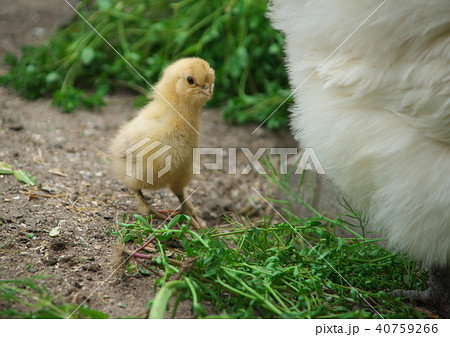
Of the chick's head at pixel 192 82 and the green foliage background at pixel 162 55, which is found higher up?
the chick's head at pixel 192 82

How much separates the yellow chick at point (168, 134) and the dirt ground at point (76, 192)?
0.21 meters

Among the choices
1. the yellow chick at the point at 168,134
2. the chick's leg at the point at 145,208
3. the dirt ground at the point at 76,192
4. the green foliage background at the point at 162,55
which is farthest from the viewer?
the green foliage background at the point at 162,55

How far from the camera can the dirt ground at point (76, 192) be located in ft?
4.99

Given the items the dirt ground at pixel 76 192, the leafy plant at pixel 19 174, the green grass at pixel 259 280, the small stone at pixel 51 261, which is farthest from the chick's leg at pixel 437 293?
the leafy plant at pixel 19 174

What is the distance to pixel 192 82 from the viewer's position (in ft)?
6.22

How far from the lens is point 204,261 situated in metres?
1.42

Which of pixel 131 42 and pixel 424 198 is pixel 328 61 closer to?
pixel 424 198

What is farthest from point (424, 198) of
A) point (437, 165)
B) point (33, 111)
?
point (33, 111)

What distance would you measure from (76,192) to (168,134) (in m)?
0.48

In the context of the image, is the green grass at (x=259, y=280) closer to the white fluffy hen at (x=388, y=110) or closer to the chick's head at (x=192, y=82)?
the white fluffy hen at (x=388, y=110)

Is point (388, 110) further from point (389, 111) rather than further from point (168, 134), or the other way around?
point (168, 134)

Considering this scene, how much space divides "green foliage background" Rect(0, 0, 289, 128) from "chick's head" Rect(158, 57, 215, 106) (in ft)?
3.62

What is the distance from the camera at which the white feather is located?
1.26 metres
